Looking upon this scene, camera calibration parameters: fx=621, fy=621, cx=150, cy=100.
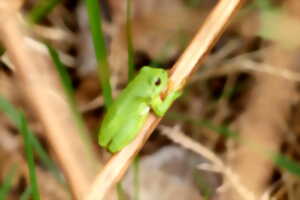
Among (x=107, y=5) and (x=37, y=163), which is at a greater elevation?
(x=107, y=5)

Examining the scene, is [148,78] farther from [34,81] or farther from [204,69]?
[204,69]

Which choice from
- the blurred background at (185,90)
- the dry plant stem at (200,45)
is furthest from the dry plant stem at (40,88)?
the blurred background at (185,90)

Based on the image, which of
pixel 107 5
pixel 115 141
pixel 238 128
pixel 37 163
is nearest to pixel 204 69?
pixel 238 128

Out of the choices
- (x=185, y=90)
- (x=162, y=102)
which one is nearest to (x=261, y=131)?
(x=162, y=102)

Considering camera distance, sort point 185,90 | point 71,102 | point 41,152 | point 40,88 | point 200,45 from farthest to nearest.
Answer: point 185,90
point 41,152
point 71,102
point 200,45
point 40,88

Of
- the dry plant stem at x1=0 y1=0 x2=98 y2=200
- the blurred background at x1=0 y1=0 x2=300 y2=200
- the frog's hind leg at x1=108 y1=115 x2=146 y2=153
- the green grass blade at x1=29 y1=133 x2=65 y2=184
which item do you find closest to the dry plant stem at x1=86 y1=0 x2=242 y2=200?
the frog's hind leg at x1=108 y1=115 x2=146 y2=153

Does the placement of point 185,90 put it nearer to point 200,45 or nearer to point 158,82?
point 158,82
